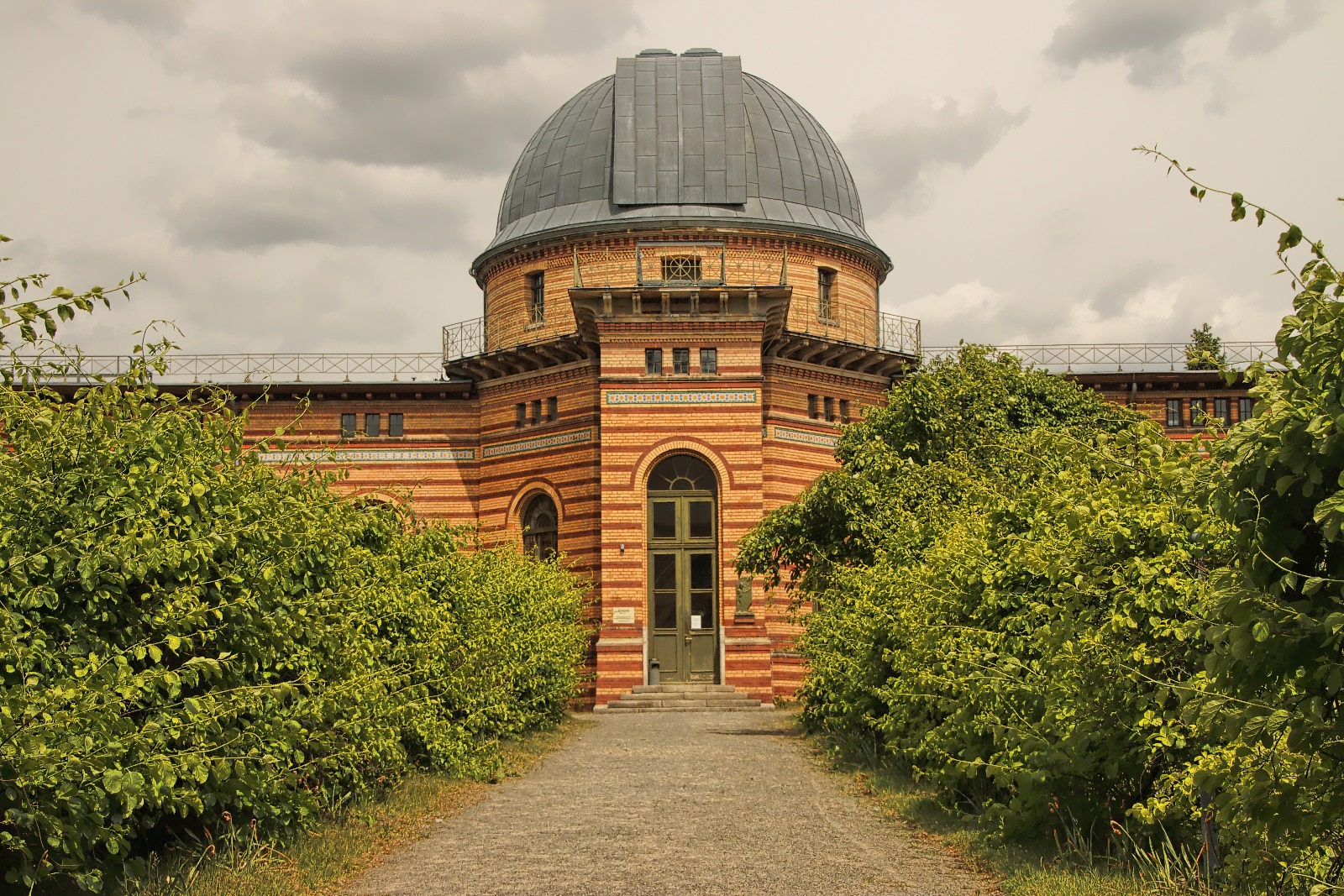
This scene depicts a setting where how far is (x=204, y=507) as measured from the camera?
31.4ft

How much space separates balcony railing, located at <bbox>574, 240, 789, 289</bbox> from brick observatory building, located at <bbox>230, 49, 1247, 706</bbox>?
6 cm

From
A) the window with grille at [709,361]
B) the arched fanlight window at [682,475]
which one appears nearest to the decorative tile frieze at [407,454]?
the arched fanlight window at [682,475]

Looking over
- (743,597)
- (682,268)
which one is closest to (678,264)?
(682,268)

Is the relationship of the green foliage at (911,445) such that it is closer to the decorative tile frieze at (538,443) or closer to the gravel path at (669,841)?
the gravel path at (669,841)

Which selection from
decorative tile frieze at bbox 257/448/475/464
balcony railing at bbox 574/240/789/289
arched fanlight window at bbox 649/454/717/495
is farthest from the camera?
decorative tile frieze at bbox 257/448/475/464

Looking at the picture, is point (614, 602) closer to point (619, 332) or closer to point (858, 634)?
point (619, 332)

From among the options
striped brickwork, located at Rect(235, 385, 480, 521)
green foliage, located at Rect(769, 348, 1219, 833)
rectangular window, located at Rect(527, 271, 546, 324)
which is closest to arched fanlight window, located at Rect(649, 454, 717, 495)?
rectangular window, located at Rect(527, 271, 546, 324)

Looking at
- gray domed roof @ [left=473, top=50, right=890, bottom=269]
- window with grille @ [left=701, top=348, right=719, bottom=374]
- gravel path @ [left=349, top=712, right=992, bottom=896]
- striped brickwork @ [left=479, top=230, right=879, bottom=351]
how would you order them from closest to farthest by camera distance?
gravel path @ [left=349, top=712, right=992, bottom=896] < window with grille @ [left=701, top=348, right=719, bottom=374] < striped brickwork @ [left=479, top=230, right=879, bottom=351] < gray domed roof @ [left=473, top=50, right=890, bottom=269]

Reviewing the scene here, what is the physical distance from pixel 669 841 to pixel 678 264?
83.2 feet

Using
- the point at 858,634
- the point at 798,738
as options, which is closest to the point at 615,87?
the point at 798,738

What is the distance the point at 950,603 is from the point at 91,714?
7810mm

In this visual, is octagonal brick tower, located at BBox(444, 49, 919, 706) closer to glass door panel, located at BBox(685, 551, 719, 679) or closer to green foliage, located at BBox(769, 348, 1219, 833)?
glass door panel, located at BBox(685, 551, 719, 679)

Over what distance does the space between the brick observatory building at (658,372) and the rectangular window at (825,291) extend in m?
0.07

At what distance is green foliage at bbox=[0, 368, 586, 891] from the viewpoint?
744cm
